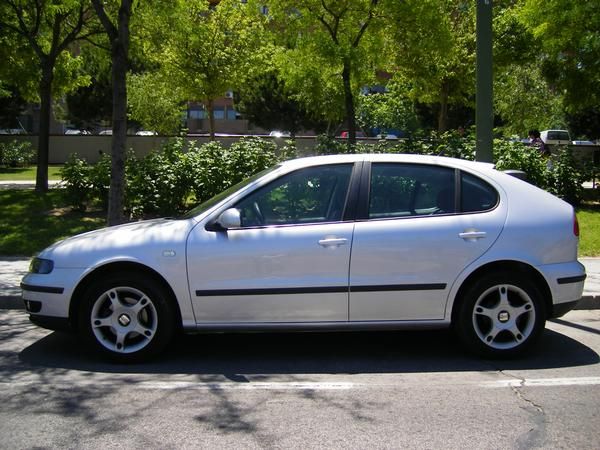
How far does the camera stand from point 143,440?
3867 mm

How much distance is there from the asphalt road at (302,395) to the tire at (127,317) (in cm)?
16

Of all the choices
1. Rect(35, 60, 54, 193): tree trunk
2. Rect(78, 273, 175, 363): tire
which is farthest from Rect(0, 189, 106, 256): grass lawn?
Rect(78, 273, 175, 363): tire

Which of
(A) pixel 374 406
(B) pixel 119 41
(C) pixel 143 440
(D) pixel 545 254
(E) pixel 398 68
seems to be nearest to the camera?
(C) pixel 143 440

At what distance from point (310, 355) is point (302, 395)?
1.00m

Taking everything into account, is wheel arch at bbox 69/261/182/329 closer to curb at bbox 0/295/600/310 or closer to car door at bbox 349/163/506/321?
car door at bbox 349/163/506/321

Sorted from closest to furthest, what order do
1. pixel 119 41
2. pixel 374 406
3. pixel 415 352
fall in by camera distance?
1. pixel 374 406
2. pixel 415 352
3. pixel 119 41

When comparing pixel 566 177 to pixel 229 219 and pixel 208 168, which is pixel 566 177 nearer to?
pixel 208 168

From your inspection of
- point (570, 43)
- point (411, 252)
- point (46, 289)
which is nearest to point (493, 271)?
point (411, 252)

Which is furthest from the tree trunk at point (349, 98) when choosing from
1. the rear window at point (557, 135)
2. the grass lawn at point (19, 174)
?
the rear window at point (557, 135)

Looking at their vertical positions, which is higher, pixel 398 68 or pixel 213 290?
pixel 398 68

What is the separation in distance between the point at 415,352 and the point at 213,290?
1911 millimetres

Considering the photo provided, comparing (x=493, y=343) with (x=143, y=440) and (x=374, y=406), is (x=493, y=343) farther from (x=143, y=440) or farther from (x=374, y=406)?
(x=143, y=440)

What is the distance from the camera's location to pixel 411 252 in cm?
517

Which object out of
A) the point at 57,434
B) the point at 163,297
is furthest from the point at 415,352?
the point at 57,434
